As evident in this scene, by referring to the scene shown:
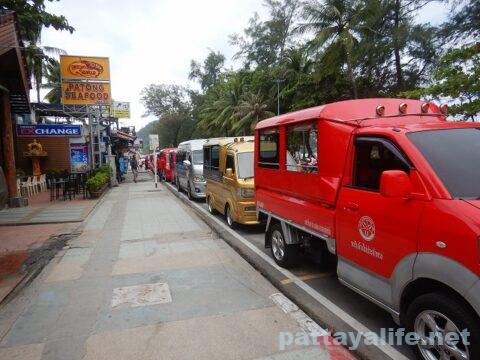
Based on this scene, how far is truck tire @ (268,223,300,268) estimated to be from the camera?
5.75m

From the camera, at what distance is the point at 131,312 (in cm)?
463

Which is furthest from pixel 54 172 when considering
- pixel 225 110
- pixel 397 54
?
pixel 225 110

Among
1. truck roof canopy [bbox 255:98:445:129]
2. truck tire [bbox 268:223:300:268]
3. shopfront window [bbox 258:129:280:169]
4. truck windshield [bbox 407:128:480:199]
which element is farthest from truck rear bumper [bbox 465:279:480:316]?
shopfront window [bbox 258:129:280:169]

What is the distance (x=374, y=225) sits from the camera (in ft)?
11.4

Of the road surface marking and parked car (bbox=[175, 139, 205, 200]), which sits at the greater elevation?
parked car (bbox=[175, 139, 205, 200])

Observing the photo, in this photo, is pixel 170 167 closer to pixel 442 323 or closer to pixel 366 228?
pixel 366 228

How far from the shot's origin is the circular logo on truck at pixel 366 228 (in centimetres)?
352

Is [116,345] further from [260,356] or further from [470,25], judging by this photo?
[470,25]

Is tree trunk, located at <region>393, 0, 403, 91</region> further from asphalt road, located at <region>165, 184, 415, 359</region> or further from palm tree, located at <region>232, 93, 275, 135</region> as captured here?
asphalt road, located at <region>165, 184, 415, 359</region>

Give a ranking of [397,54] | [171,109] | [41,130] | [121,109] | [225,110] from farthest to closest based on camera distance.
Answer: [171,109] < [225,110] < [121,109] < [397,54] < [41,130]

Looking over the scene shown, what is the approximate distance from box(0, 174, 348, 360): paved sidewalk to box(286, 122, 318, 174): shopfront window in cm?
177

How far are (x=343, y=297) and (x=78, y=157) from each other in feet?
74.5

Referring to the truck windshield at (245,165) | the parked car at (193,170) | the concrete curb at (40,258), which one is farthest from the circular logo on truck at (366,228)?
the parked car at (193,170)

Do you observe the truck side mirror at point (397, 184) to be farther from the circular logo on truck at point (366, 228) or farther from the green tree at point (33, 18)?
the green tree at point (33, 18)
